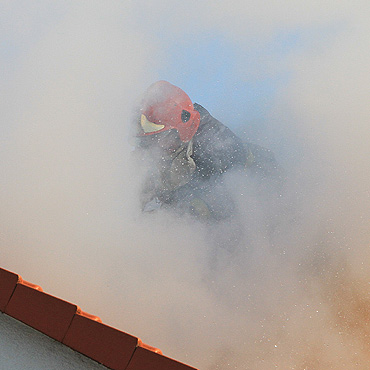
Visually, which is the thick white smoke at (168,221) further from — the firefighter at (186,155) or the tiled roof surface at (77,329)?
the tiled roof surface at (77,329)

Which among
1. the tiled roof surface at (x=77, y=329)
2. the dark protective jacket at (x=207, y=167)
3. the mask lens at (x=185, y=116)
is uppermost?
the mask lens at (x=185, y=116)

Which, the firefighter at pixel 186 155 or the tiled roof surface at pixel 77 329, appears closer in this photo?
the tiled roof surface at pixel 77 329

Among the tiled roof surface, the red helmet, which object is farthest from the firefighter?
the tiled roof surface

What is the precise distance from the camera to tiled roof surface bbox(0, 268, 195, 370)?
951 millimetres

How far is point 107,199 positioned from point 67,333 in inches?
182

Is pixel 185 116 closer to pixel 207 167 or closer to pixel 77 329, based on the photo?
pixel 207 167

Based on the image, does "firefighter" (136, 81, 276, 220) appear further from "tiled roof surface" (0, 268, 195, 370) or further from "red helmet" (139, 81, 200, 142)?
"tiled roof surface" (0, 268, 195, 370)

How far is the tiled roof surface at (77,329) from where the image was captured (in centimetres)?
95

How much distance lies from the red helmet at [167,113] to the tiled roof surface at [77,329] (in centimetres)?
444

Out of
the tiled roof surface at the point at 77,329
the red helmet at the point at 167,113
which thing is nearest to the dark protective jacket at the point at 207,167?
the red helmet at the point at 167,113

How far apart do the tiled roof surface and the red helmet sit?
14.6 ft

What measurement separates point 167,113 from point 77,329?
15.2ft

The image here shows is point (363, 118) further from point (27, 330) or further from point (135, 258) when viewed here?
point (27, 330)

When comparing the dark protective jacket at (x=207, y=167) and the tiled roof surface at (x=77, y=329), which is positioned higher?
the dark protective jacket at (x=207, y=167)
